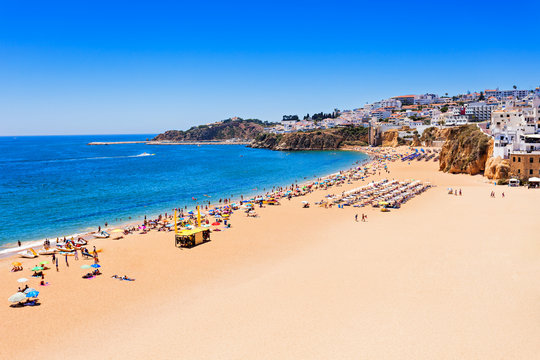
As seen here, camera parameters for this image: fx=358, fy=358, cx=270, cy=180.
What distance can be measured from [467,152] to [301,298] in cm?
3970

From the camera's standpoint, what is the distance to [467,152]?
44.5 meters

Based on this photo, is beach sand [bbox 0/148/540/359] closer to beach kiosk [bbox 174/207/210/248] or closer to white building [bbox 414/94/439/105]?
beach kiosk [bbox 174/207/210/248]

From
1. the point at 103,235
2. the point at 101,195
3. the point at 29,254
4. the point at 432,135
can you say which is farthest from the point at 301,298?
the point at 432,135

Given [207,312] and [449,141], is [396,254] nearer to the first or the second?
[207,312]

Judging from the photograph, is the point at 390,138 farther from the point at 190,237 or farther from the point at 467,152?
the point at 190,237

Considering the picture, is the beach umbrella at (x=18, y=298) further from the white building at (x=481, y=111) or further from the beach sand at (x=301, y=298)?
the white building at (x=481, y=111)

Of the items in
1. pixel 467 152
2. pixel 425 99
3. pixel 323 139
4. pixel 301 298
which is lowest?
pixel 301 298

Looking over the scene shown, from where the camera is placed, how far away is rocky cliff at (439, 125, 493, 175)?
41.5m

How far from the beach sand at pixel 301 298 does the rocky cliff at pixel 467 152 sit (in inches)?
812

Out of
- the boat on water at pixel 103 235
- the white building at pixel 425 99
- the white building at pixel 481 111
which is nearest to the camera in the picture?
the boat on water at pixel 103 235

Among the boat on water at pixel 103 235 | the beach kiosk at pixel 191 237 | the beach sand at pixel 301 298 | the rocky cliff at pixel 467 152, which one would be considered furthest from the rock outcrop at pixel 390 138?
the boat on water at pixel 103 235

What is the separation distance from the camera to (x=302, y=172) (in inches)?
2389

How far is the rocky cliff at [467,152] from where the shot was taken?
136 ft

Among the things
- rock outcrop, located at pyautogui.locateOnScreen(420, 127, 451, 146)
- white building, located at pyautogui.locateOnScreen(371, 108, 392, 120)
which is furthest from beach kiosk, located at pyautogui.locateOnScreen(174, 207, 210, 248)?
white building, located at pyautogui.locateOnScreen(371, 108, 392, 120)
